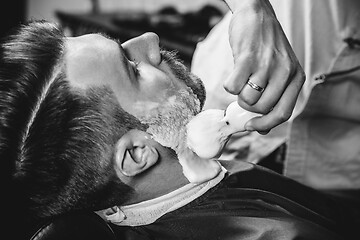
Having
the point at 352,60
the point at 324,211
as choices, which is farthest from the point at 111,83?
the point at 352,60

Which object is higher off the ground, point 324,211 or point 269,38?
point 269,38

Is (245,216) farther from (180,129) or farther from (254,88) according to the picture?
(254,88)

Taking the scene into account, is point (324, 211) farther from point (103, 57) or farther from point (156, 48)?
point (103, 57)

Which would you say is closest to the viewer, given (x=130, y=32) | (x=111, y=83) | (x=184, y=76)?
(x=111, y=83)

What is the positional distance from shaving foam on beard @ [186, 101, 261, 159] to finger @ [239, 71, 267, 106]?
4.7 inches

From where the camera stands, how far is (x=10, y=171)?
1.18m

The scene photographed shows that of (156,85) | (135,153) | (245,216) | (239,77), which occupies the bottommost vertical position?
(245,216)

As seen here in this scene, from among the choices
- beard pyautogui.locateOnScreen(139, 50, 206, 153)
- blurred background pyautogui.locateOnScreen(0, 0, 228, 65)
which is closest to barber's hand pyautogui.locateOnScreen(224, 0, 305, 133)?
beard pyautogui.locateOnScreen(139, 50, 206, 153)

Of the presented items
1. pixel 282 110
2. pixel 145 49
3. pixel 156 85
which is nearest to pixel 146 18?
pixel 145 49

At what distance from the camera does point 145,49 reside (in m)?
1.38

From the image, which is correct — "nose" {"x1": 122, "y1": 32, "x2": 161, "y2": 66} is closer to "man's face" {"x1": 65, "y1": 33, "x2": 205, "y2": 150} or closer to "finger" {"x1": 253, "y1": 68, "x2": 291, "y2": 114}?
"man's face" {"x1": 65, "y1": 33, "x2": 205, "y2": 150}

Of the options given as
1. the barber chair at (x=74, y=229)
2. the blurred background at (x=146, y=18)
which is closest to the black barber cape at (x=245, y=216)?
the barber chair at (x=74, y=229)

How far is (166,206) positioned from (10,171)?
0.38 m

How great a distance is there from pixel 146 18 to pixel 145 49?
2497mm
